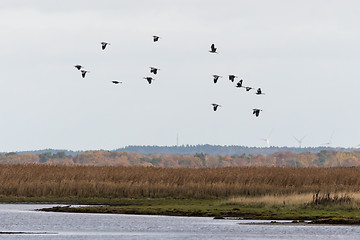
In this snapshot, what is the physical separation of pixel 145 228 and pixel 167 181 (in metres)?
27.7

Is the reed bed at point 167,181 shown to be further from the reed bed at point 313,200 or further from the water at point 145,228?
the water at point 145,228

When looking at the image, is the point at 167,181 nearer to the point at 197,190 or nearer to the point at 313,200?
the point at 197,190

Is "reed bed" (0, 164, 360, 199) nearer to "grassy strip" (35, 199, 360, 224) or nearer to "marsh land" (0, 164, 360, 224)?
"marsh land" (0, 164, 360, 224)

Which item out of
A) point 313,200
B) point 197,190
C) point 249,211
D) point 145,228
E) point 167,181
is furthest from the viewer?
point 167,181

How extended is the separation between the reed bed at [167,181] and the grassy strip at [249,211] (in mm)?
6145

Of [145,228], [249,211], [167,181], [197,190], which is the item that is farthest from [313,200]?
[167,181]

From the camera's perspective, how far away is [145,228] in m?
39.5

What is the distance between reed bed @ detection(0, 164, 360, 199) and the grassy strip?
6.15m

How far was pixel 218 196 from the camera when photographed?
6231 centimetres

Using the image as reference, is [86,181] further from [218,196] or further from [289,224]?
[289,224]

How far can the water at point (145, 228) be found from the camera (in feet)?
117

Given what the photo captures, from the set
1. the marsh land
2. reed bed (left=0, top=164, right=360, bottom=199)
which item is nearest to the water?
the marsh land

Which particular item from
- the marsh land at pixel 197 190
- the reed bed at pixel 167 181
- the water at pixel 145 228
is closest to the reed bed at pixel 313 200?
the marsh land at pixel 197 190

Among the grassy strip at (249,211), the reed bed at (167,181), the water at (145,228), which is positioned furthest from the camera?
the reed bed at (167,181)
